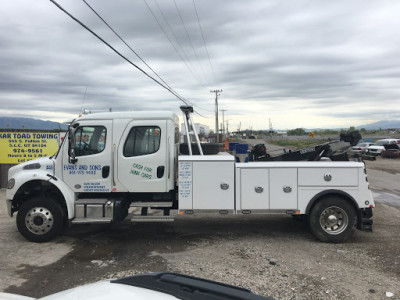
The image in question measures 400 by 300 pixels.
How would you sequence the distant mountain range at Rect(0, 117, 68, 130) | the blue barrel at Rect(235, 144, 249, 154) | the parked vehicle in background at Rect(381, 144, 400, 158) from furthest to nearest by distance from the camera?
1. the parked vehicle in background at Rect(381, 144, 400, 158)
2. the distant mountain range at Rect(0, 117, 68, 130)
3. the blue barrel at Rect(235, 144, 249, 154)

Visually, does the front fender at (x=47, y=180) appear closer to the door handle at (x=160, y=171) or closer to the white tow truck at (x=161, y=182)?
the white tow truck at (x=161, y=182)

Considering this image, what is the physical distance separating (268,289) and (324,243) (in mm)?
2501

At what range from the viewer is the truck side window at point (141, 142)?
6578 millimetres

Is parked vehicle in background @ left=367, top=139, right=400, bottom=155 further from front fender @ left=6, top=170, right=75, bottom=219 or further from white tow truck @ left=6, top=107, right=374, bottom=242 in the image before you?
front fender @ left=6, top=170, right=75, bottom=219

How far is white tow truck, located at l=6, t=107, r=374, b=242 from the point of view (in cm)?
639

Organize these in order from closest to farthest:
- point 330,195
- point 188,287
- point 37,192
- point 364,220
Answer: point 188,287
point 364,220
point 330,195
point 37,192

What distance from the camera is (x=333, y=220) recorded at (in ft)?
21.3

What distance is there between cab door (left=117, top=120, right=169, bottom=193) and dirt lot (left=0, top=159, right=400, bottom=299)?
121cm

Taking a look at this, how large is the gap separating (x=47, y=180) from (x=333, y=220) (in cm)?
564

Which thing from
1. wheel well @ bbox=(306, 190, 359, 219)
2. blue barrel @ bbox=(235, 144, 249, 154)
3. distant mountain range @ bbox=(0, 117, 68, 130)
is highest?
distant mountain range @ bbox=(0, 117, 68, 130)

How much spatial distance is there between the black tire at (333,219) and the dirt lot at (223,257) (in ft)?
0.63

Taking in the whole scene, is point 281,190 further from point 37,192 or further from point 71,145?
point 37,192

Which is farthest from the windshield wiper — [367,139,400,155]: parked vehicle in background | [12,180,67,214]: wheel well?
[367,139,400,155]: parked vehicle in background

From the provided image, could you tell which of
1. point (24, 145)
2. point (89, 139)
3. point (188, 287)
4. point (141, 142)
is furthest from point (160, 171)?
point (24, 145)
